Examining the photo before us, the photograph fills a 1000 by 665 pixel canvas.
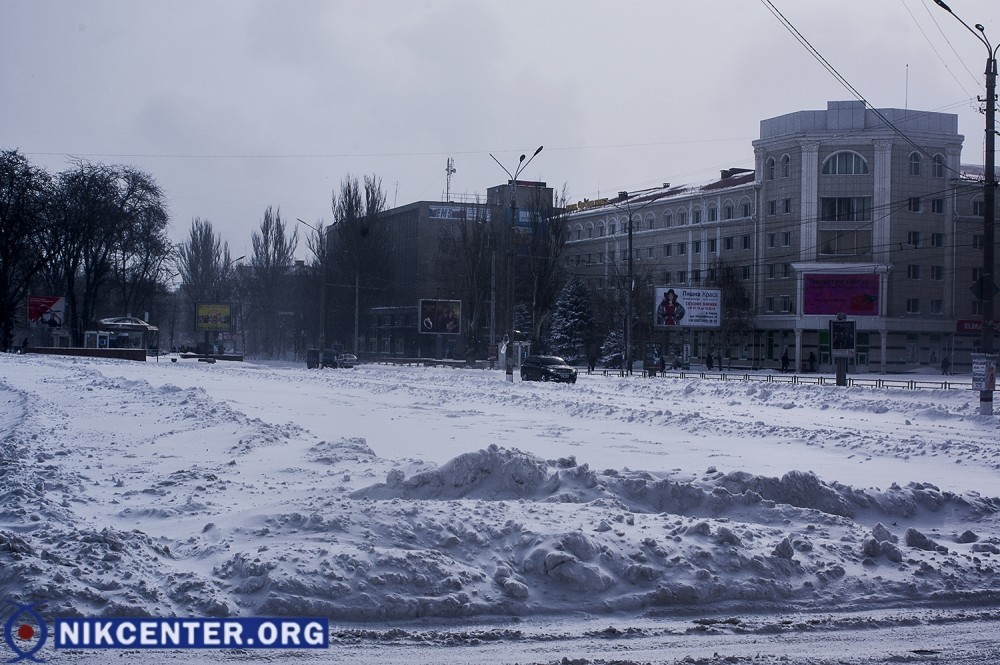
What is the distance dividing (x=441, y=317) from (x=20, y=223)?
3082cm

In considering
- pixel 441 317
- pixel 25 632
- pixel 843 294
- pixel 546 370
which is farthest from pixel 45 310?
pixel 25 632

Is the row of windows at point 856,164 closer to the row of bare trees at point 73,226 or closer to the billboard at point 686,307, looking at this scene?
the billboard at point 686,307

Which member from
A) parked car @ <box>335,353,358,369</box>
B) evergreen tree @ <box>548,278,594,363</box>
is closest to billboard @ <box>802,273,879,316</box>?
evergreen tree @ <box>548,278,594,363</box>

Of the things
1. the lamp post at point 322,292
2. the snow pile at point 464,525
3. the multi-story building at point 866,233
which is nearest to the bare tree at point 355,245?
the lamp post at point 322,292

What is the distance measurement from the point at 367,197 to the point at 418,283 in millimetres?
21175

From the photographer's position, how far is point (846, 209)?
71.2 m

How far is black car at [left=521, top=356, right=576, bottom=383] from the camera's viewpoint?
153ft

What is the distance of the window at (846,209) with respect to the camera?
7062cm

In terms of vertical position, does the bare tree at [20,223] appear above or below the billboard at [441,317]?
above

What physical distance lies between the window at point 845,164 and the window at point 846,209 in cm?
194

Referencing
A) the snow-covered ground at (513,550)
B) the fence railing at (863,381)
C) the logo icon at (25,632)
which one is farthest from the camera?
the fence railing at (863,381)

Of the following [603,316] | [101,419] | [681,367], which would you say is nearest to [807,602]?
[101,419]

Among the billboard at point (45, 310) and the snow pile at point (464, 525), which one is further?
the billboard at point (45, 310)

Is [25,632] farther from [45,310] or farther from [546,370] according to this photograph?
[45,310]
